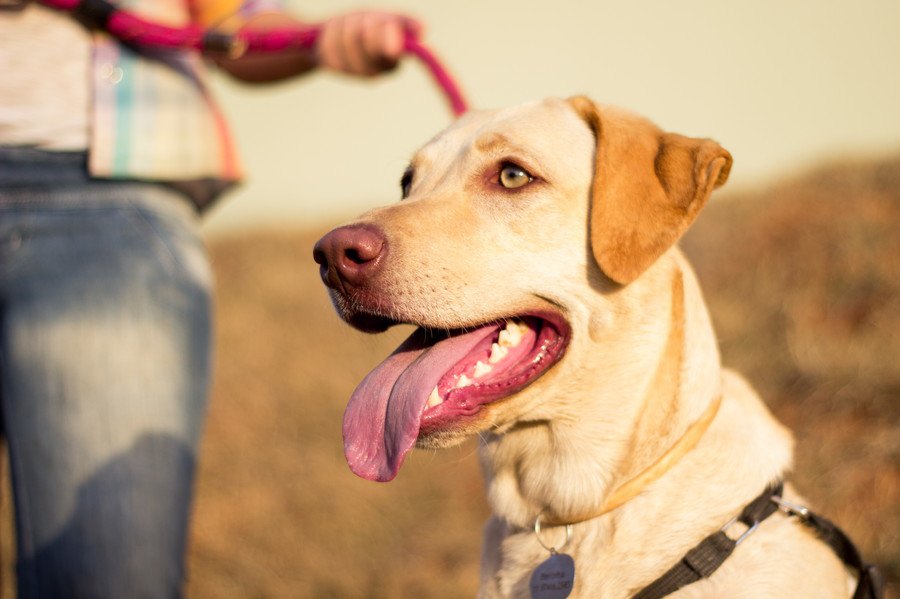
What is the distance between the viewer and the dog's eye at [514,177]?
2797mm

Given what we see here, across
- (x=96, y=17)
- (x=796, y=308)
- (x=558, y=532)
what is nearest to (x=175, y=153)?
(x=96, y=17)

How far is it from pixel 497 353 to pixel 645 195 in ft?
2.08

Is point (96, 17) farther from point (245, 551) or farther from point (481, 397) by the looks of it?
point (245, 551)

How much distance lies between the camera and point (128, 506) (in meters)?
2.64

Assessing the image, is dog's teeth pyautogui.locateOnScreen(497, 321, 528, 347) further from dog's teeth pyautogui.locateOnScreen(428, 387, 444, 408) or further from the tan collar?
the tan collar

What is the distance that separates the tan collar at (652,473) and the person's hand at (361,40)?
1.74 m

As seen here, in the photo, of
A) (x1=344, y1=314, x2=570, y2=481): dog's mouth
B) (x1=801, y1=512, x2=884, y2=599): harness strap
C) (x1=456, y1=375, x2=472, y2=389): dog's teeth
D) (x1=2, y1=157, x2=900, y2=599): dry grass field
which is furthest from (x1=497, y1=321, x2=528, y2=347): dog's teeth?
(x1=2, y1=157, x2=900, y2=599): dry grass field

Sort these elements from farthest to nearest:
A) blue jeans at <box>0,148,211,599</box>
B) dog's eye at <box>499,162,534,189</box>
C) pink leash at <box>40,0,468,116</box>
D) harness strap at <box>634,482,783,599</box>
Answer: pink leash at <box>40,0,468,116</box>
dog's eye at <box>499,162,534,189</box>
blue jeans at <box>0,148,211,599</box>
harness strap at <box>634,482,783,599</box>

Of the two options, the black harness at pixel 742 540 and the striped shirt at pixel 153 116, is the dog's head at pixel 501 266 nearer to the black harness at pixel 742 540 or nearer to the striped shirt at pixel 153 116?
the black harness at pixel 742 540

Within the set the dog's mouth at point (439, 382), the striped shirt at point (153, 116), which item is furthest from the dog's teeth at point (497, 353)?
the striped shirt at point (153, 116)

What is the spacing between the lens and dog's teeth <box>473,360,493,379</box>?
2.56 m

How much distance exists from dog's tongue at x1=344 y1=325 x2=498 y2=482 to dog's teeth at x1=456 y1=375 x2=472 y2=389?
0.05m

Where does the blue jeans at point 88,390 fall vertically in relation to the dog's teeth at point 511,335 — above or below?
below

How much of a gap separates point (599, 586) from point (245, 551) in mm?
4797
